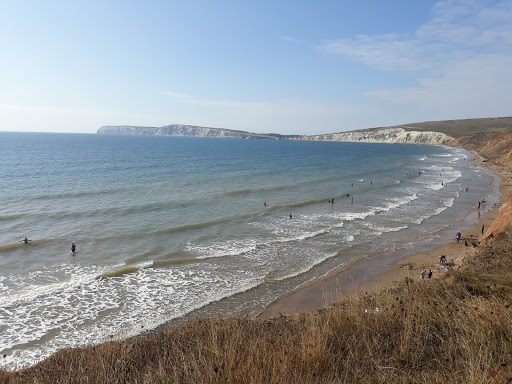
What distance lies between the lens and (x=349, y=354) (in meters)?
5.56

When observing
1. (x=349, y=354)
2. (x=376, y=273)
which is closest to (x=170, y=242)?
(x=376, y=273)

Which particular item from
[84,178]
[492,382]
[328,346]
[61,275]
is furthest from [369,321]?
[84,178]

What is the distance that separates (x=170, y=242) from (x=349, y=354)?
2117cm

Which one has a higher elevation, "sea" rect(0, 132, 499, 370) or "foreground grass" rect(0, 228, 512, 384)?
"foreground grass" rect(0, 228, 512, 384)

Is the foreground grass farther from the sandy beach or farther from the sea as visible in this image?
the sandy beach

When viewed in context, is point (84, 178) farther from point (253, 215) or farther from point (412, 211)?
point (412, 211)

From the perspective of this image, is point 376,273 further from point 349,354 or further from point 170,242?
point 349,354

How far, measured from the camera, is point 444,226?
30516 millimetres

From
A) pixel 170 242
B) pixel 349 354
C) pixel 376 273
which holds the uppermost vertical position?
pixel 349 354

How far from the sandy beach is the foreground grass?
6.60 metres

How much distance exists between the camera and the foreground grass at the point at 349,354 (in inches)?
181

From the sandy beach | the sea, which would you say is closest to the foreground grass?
the sea

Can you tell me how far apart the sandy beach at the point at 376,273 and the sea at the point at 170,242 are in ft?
2.57

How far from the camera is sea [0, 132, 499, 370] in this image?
1519 centimetres
